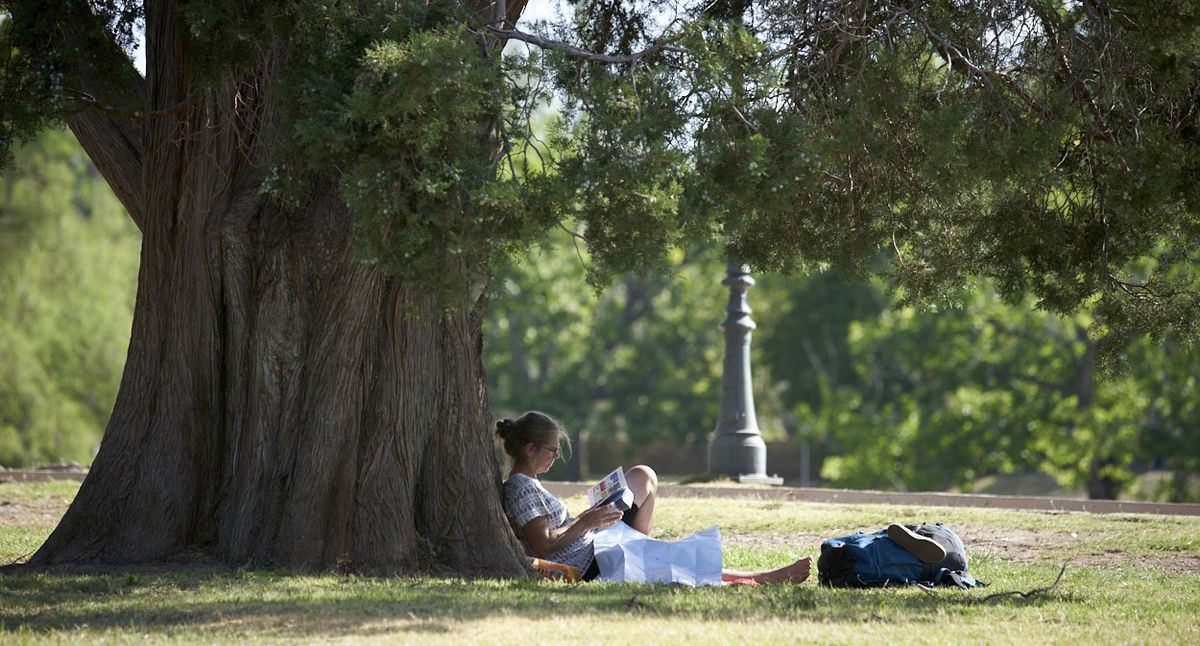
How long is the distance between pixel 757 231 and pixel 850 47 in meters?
1.63

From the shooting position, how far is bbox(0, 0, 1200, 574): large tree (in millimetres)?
7023

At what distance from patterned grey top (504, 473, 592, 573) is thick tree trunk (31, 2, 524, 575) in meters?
0.15

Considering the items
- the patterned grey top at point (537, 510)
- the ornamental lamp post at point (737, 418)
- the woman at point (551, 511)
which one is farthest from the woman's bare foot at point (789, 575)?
the ornamental lamp post at point (737, 418)

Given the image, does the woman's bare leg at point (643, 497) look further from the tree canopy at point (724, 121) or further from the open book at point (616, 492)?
the tree canopy at point (724, 121)

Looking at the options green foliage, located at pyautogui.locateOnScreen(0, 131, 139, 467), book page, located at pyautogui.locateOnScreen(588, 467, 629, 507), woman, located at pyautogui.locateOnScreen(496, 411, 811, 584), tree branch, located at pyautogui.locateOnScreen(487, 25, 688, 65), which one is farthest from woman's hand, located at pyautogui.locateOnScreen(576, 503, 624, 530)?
green foliage, located at pyautogui.locateOnScreen(0, 131, 139, 467)

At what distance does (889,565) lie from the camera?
816 centimetres

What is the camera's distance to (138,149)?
30.6 ft

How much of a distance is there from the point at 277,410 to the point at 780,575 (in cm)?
333

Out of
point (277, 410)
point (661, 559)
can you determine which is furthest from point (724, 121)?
point (277, 410)

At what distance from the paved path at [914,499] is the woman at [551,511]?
5224mm

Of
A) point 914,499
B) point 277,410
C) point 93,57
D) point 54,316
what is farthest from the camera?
point 54,316

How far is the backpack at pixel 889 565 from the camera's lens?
814cm

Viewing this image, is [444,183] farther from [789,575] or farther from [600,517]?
[789,575]

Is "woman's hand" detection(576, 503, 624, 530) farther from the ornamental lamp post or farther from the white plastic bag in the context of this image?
the ornamental lamp post
